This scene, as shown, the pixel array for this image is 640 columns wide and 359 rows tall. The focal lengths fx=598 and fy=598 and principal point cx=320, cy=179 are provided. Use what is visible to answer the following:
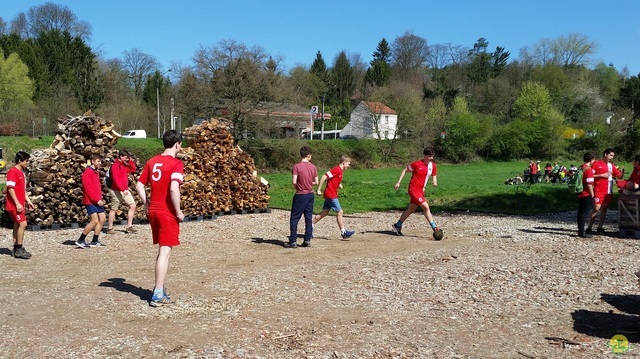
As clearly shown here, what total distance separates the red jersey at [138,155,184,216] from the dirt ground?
3.92ft

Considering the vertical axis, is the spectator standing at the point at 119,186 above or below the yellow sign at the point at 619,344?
→ above

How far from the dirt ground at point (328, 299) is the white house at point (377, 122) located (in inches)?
1780

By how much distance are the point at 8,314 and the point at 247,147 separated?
38.8 metres

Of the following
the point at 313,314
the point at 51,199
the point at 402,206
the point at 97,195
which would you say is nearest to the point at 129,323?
the point at 313,314

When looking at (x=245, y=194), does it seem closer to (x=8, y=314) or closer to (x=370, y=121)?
(x=8, y=314)

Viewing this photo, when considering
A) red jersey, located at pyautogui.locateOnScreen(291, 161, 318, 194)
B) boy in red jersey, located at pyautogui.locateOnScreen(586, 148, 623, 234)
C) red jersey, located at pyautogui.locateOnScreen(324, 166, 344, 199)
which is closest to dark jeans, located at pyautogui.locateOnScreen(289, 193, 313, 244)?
red jersey, located at pyautogui.locateOnScreen(291, 161, 318, 194)

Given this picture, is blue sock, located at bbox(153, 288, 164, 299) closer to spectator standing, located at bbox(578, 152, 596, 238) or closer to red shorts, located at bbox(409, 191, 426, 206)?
red shorts, located at bbox(409, 191, 426, 206)

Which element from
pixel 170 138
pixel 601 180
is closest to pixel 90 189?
pixel 170 138

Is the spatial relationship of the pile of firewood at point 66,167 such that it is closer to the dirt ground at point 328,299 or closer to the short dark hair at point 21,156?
the dirt ground at point 328,299

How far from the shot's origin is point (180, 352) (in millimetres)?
5504

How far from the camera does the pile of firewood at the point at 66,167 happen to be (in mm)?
14211

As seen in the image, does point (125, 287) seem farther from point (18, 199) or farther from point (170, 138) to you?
A: point (18, 199)

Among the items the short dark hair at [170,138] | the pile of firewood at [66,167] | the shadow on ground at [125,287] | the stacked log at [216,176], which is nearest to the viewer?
the short dark hair at [170,138]

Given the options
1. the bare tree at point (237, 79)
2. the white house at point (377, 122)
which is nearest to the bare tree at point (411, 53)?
the white house at point (377, 122)
